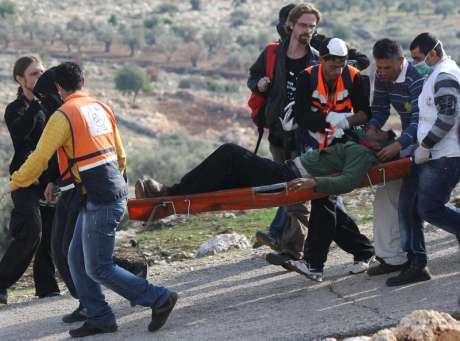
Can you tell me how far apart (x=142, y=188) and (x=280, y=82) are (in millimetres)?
1814

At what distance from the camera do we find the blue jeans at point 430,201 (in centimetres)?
782

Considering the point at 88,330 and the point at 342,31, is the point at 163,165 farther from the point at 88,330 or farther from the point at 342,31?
the point at 342,31

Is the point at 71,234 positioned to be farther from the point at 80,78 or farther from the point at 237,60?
the point at 237,60

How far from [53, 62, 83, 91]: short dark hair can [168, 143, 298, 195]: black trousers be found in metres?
1.23

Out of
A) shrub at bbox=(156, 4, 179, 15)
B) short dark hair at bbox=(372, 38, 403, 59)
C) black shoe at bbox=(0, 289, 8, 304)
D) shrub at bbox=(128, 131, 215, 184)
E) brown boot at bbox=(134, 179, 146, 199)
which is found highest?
short dark hair at bbox=(372, 38, 403, 59)

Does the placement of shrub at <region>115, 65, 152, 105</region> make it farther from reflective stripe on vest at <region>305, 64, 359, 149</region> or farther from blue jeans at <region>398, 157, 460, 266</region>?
blue jeans at <region>398, 157, 460, 266</region>

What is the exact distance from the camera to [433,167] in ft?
25.7

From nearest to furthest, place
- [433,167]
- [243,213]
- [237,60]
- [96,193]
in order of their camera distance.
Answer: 1. [96,193]
2. [433,167]
3. [243,213]
4. [237,60]

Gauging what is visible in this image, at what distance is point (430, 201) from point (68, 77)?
277cm

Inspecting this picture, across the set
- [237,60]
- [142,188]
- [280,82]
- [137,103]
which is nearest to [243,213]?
[280,82]

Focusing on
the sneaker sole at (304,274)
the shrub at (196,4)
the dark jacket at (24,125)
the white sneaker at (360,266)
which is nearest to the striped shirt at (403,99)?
the white sneaker at (360,266)

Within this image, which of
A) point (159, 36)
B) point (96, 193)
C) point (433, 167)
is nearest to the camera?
point (96, 193)

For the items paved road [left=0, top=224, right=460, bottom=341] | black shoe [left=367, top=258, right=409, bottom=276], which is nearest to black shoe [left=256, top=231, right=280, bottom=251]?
paved road [left=0, top=224, right=460, bottom=341]

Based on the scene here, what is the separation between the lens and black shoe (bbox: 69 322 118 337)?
7.68 m
